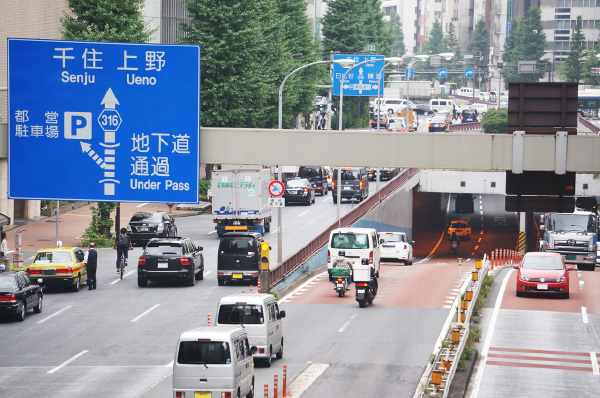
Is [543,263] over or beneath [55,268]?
over

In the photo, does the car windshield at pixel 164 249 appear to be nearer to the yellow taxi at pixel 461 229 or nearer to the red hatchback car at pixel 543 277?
the red hatchback car at pixel 543 277

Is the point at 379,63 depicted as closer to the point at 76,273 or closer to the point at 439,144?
the point at 76,273

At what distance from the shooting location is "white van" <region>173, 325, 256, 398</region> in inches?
816

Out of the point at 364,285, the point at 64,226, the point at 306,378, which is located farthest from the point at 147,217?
A: the point at 306,378

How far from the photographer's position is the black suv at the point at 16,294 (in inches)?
1255

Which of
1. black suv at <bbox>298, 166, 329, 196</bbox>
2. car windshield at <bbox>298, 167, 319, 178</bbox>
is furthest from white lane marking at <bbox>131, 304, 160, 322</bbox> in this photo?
car windshield at <bbox>298, 167, 319, 178</bbox>

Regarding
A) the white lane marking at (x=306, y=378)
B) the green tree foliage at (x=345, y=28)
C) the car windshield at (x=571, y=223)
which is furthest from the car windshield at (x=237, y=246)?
the green tree foliage at (x=345, y=28)

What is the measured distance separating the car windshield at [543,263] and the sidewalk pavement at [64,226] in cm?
2302

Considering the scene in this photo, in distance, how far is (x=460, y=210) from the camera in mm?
116938

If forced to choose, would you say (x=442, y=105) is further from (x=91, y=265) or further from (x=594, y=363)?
→ (x=594, y=363)

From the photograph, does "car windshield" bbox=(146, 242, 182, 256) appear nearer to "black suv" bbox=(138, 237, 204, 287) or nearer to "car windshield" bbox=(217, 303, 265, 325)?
"black suv" bbox=(138, 237, 204, 287)

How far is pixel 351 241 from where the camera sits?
136 ft

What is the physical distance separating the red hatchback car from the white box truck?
18069mm

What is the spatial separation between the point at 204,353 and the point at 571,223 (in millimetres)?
37347
